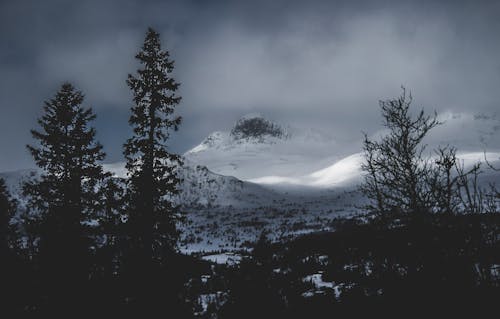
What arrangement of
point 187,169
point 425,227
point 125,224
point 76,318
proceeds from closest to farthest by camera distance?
point 76,318 → point 425,227 → point 125,224 → point 187,169

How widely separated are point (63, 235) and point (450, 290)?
13.5 metres

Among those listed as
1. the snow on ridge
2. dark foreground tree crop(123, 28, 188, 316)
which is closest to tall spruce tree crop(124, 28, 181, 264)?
dark foreground tree crop(123, 28, 188, 316)

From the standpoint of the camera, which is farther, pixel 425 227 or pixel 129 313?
pixel 425 227

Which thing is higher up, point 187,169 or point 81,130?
point 187,169

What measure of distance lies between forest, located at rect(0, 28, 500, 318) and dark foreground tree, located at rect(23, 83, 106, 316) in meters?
0.05

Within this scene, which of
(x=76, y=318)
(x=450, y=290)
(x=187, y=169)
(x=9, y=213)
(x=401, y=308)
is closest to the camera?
(x=450, y=290)

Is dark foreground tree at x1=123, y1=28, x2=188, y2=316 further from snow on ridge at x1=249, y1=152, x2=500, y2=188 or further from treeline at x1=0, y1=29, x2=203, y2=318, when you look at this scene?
snow on ridge at x1=249, y1=152, x2=500, y2=188

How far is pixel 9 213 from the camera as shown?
2411cm

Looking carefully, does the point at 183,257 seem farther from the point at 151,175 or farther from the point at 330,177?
the point at 330,177

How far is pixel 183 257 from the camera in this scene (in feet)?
43.2

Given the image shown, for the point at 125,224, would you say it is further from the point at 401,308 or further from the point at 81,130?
the point at 401,308

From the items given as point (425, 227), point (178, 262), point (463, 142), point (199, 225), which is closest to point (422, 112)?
point (425, 227)

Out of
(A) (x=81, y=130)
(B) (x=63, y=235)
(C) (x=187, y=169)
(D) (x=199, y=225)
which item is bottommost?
(D) (x=199, y=225)

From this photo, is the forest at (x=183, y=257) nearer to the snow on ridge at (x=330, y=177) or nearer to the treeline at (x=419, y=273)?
the treeline at (x=419, y=273)
